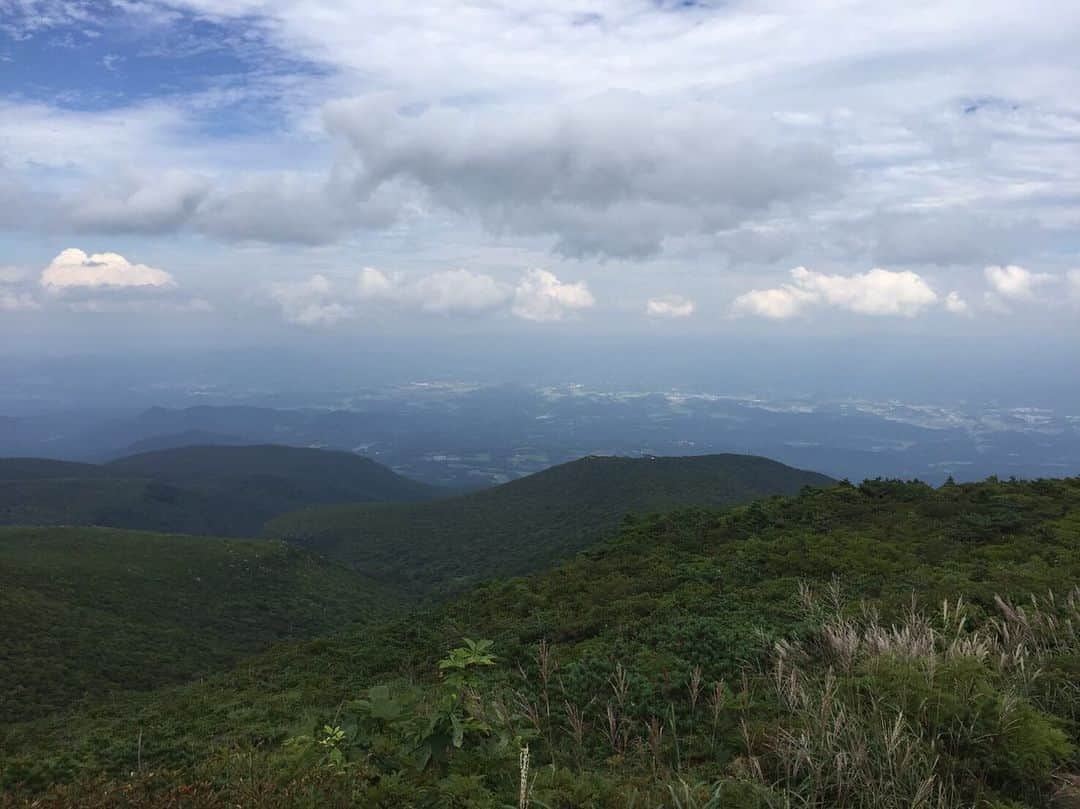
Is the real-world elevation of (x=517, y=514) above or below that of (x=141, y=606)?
below

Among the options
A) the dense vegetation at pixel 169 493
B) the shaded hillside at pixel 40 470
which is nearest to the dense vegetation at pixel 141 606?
the dense vegetation at pixel 169 493

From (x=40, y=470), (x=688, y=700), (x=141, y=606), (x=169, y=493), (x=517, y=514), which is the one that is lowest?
(x=169, y=493)

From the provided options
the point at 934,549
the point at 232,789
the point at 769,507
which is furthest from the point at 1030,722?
the point at 769,507

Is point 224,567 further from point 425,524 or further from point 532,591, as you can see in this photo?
point 532,591

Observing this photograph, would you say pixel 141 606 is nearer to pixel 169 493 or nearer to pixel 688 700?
pixel 688 700

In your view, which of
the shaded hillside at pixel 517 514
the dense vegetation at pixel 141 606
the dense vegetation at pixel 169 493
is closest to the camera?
the dense vegetation at pixel 141 606

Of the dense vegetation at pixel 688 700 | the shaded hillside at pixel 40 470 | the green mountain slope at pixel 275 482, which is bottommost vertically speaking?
the green mountain slope at pixel 275 482

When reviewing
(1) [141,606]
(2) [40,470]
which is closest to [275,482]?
(2) [40,470]

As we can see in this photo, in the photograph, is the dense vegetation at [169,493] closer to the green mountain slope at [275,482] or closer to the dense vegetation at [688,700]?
the green mountain slope at [275,482]
